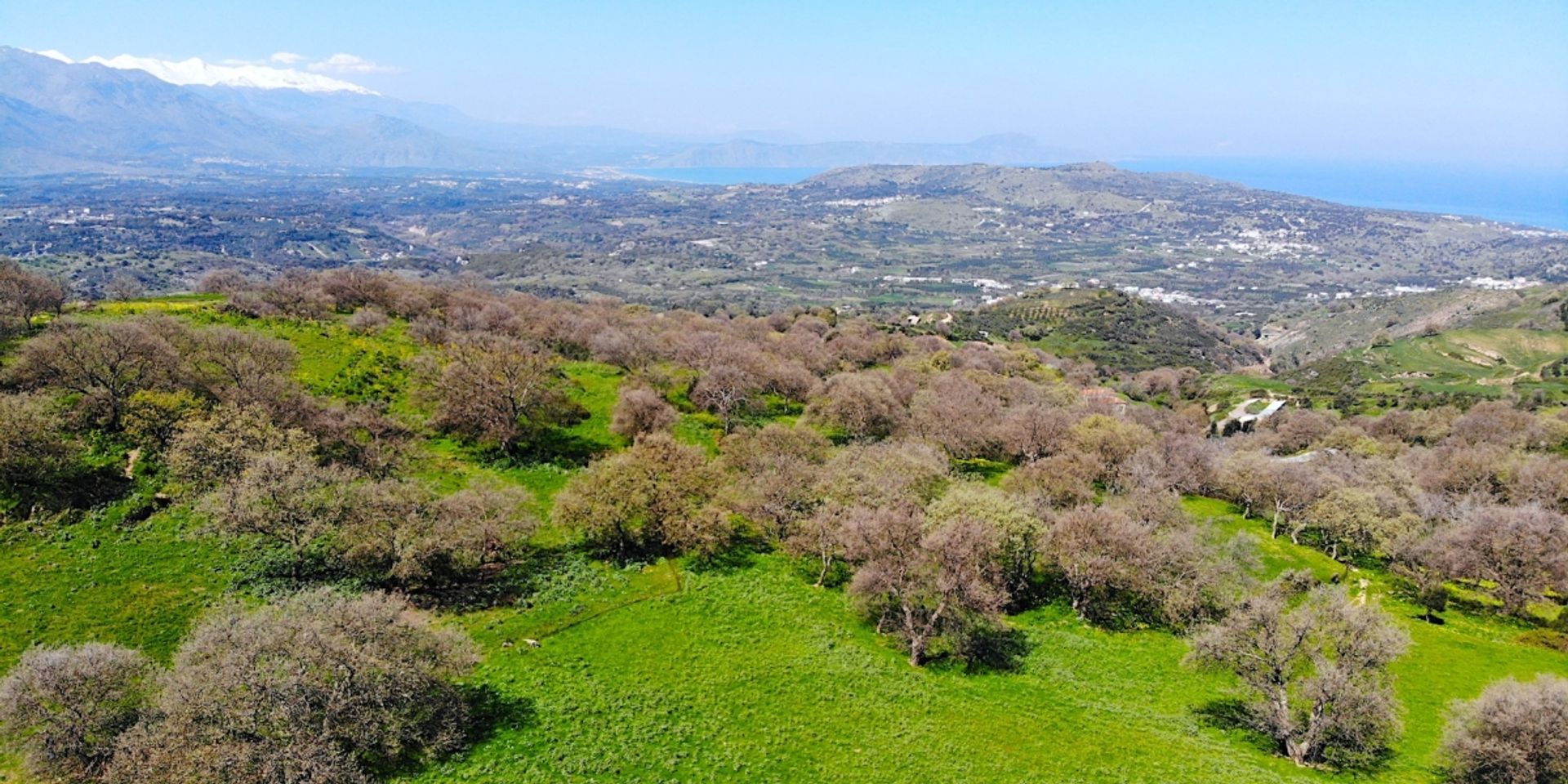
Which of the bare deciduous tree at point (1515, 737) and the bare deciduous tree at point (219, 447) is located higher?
the bare deciduous tree at point (219, 447)

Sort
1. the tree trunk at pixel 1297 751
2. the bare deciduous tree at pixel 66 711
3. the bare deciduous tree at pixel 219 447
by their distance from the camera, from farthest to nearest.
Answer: the bare deciduous tree at pixel 219 447, the tree trunk at pixel 1297 751, the bare deciduous tree at pixel 66 711

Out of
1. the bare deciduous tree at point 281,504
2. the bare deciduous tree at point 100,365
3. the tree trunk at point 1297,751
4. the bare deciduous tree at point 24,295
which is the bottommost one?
the tree trunk at point 1297,751

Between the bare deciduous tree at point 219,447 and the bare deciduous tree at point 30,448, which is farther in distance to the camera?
the bare deciduous tree at point 219,447

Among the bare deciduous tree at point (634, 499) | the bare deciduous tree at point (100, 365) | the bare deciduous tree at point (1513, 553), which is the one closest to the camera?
the bare deciduous tree at point (634, 499)

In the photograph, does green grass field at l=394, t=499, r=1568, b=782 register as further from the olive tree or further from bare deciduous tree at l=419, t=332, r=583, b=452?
bare deciduous tree at l=419, t=332, r=583, b=452

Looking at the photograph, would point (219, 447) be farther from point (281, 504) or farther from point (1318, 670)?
point (1318, 670)

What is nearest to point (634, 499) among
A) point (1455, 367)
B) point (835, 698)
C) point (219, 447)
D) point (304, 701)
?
point (835, 698)

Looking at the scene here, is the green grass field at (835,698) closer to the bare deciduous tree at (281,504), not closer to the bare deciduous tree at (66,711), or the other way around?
the bare deciduous tree at (281,504)

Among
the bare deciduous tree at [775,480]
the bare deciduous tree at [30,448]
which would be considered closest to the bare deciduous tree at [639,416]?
the bare deciduous tree at [775,480]

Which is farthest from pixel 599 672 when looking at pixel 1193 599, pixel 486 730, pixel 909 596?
pixel 1193 599
